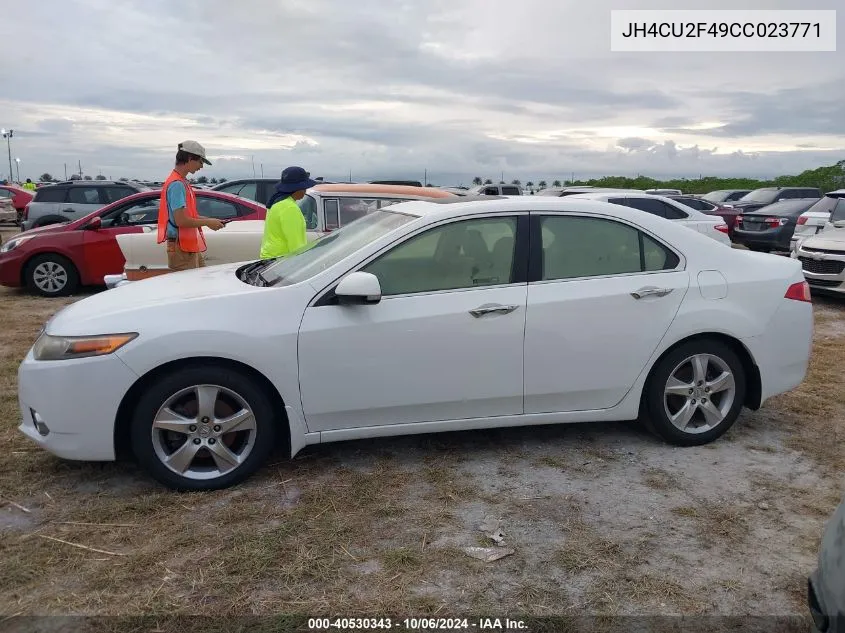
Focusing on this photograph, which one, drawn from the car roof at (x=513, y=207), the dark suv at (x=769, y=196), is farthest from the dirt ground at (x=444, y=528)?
the dark suv at (x=769, y=196)

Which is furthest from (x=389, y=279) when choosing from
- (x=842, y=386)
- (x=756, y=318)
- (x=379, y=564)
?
(x=842, y=386)

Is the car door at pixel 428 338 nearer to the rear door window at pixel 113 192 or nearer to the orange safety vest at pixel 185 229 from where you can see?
the orange safety vest at pixel 185 229

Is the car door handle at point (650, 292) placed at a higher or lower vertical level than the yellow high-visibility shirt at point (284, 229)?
lower

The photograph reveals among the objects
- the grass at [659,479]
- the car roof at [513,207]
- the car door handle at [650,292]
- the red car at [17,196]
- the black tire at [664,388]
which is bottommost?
the grass at [659,479]

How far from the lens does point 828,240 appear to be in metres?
9.61

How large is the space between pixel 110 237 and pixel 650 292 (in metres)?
8.15

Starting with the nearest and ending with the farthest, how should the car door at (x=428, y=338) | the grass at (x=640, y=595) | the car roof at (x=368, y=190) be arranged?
the grass at (x=640, y=595), the car door at (x=428, y=338), the car roof at (x=368, y=190)

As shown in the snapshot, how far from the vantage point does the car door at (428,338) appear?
3.78m

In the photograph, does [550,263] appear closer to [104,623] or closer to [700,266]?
[700,266]

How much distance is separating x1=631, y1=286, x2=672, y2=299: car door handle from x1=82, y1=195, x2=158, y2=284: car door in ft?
25.0

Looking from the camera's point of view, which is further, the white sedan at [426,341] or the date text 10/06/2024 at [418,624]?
the white sedan at [426,341]

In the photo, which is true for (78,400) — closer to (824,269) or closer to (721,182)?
(824,269)

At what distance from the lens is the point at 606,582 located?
2949mm

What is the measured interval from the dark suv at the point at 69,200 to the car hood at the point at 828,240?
1277 centimetres
